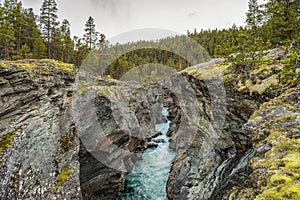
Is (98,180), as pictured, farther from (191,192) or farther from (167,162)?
(167,162)

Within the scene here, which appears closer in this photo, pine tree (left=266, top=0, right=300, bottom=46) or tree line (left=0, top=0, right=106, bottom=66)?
pine tree (left=266, top=0, right=300, bottom=46)

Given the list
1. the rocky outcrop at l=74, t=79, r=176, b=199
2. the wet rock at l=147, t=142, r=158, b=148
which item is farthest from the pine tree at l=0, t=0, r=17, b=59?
the wet rock at l=147, t=142, r=158, b=148

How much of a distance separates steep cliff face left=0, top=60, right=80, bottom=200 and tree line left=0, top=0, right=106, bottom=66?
26045 millimetres

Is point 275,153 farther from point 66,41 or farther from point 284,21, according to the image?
point 66,41

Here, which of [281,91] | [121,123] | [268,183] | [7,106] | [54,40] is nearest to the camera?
[268,183]

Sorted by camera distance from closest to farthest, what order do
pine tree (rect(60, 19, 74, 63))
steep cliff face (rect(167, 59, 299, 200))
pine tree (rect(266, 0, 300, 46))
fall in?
steep cliff face (rect(167, 59, 299, 200)), pine tree (rect(266, 0, 300, 46)), pine tree (rect(60, 19, 74, 63))

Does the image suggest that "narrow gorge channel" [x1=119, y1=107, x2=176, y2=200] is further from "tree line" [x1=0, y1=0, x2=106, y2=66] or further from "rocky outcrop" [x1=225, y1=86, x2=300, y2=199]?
"tree line" [x1=0, y1=0, x2=106, y2=66]

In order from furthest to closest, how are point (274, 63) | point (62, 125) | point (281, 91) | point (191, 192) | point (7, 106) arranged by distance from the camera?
point (191, 192) < point (62, 125) < point (274, 63) < point (7, 106) < point (281, 91)

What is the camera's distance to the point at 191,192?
16984 millimetres

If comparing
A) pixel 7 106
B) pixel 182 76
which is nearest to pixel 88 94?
pixel 7 106

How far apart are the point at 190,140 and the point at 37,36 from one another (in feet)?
160

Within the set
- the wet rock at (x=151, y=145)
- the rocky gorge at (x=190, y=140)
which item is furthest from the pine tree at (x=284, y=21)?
the wet rock at (x=151, y=145)

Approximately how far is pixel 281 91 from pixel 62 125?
52.3 feet

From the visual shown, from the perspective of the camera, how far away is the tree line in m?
37.3
